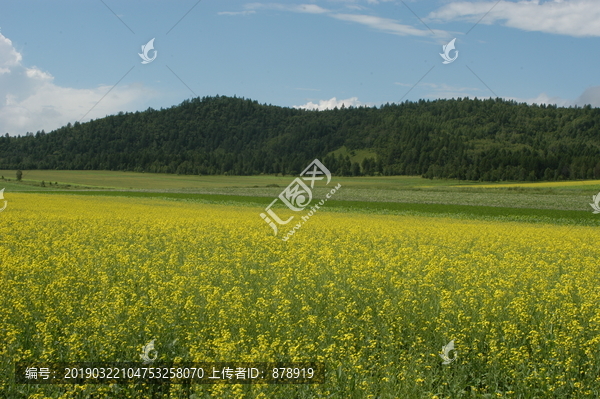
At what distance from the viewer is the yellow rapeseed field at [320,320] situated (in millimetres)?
5566

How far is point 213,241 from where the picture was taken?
48.2 feet

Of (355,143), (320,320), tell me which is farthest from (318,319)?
(355,143)

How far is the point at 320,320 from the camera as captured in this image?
7266mm

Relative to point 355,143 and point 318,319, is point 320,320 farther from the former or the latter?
point 355,143

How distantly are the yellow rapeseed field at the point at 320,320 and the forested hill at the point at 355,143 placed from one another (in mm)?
101037

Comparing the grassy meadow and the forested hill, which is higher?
the forested hill

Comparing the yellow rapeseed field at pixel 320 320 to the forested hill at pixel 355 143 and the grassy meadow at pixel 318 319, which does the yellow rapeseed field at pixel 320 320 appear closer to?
the grassy meadow at pixel 318 319

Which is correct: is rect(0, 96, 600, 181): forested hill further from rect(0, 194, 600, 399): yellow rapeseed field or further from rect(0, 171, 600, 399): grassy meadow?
rect(0, 194, 600, 399): yellow rapeseed field

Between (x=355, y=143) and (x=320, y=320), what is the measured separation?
554 feet

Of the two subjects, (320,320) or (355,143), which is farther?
(355,143)

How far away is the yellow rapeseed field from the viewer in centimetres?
557

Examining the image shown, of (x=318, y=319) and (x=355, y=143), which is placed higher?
(x=355, y=143)

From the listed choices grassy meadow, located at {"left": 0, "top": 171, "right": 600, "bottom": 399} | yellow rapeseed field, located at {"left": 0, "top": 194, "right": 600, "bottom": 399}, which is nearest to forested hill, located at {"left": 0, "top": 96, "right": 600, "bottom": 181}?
grassy meadow, located at {"left": 0, "top": 171, "right": 600, "bottom": 399}

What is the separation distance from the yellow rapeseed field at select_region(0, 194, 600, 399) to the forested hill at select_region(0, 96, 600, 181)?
331ft
